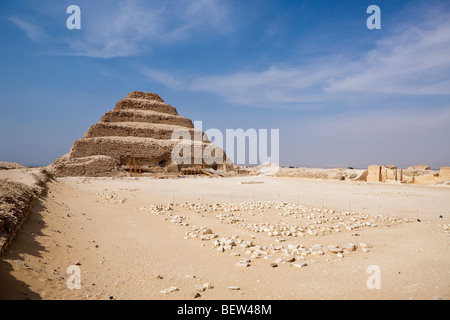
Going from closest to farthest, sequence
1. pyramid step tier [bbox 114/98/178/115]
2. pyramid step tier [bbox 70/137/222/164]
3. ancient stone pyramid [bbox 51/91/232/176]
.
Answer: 1. ancient stone pyramid [bbox 51/91/232/176]
2. pyramid step tier [bbox 70/137/222/164]
3. pyramid step tier [bbox 114/98/178/115]

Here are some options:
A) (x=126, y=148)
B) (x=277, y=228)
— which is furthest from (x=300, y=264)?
(x=126, y=148)

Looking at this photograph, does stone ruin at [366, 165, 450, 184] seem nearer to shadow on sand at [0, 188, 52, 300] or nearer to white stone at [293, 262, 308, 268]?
white stone at [293, 262, 308, 268]

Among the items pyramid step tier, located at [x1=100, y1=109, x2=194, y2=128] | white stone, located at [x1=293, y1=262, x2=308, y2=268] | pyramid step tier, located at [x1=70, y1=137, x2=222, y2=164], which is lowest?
white stone, located at [x1=293, y1=262, x2=308, y2=268]

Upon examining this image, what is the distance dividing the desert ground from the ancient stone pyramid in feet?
93.5

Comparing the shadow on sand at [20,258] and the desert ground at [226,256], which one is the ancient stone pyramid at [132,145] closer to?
the desert ground at [226,256]

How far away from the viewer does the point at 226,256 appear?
191 inches

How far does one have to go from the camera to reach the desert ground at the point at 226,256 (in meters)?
3.30

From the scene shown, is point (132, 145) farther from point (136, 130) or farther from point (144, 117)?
point (144, 117)

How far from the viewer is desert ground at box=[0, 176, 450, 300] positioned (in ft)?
10.8

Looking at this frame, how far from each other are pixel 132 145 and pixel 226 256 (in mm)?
37304

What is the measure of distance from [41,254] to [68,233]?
1.69 m

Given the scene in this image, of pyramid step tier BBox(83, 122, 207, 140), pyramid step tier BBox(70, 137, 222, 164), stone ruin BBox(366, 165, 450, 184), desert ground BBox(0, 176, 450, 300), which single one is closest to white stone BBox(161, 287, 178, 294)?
desert ground BBox(0, 176, 450, 300)
